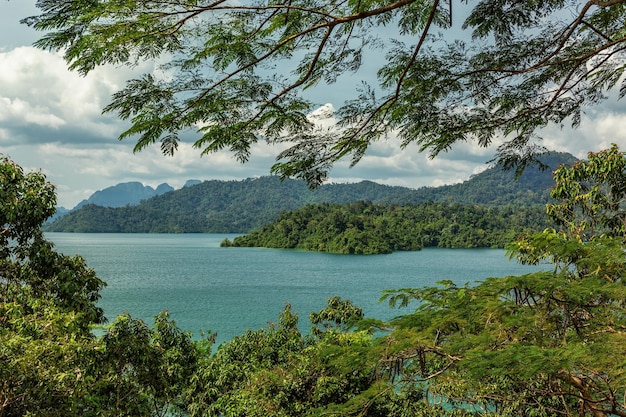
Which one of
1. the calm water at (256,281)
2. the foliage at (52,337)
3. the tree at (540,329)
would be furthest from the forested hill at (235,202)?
the tree at (540,329)

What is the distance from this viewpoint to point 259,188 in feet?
469

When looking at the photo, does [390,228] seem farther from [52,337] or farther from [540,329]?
[540,329]

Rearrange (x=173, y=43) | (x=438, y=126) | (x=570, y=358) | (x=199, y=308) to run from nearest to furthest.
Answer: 1. (x=570, y=358)
2. (x=173, y=43)
3. (x=438, y=126)
4. (x=199, y=308)

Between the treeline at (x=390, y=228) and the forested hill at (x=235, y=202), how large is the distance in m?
31.8

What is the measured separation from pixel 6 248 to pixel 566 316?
610 centimetres

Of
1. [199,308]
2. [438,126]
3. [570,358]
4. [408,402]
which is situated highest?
[438,126]

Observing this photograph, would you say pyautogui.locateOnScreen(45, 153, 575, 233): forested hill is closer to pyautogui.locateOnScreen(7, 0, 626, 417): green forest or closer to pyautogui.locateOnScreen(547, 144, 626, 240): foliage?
pyautogui.locateOnScreen(547, 144, 626, 240): foliage

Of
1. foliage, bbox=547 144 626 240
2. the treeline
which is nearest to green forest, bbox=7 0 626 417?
foliage, bbox=547 144 626 240

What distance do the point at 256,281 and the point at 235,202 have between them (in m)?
107

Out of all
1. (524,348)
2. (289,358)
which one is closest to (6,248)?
(289,358)

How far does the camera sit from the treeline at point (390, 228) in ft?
183

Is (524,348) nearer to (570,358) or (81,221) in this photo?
(570,358)

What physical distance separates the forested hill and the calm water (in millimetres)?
56897

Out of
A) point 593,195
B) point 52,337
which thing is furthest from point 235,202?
point 52,337
